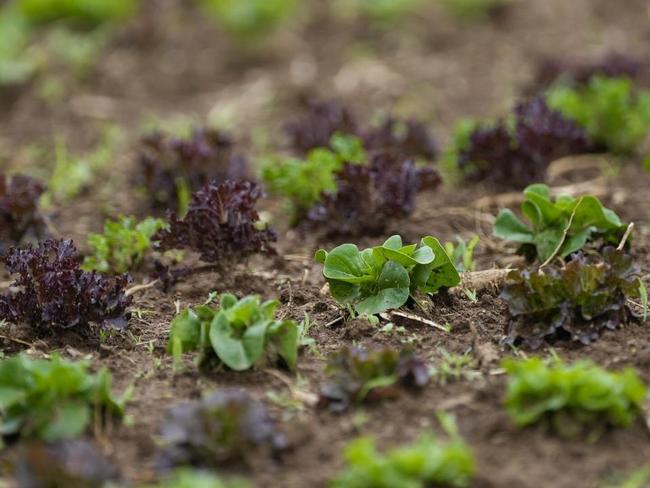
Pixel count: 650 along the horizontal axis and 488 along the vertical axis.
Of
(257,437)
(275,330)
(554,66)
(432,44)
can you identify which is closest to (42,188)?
(275,330)

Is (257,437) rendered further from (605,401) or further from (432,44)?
(432,44)

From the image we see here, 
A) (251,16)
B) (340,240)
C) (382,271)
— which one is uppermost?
(251,16)

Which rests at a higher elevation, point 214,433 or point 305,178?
point 305,178

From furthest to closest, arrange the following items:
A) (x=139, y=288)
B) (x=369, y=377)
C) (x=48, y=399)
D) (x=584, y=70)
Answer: (x=584, y=70)
(x=139, y=288)
(x=369, y=377)
(x=48, y=399)

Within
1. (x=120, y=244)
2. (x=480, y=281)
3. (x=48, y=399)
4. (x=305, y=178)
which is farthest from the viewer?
(x=305, y=178)

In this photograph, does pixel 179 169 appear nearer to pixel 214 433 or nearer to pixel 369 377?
pixel 369 377

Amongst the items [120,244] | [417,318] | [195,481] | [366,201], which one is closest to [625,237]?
[417,318]
